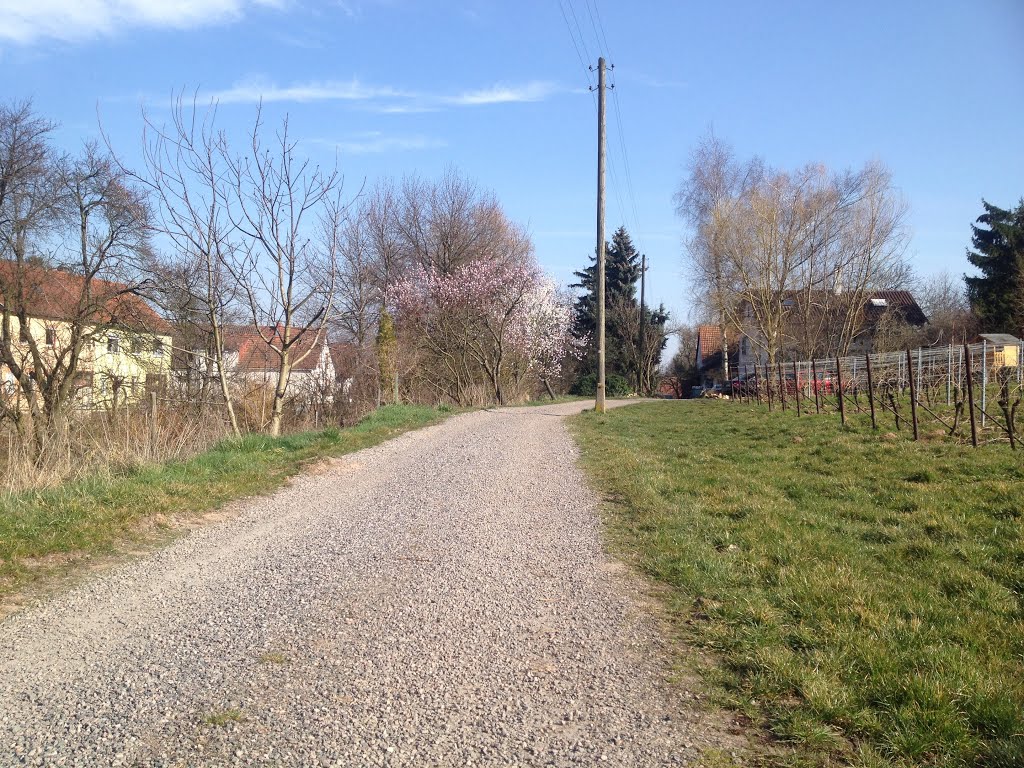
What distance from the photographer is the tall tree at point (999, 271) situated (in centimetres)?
3428

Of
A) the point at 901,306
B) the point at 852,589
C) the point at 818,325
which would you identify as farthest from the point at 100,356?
the point at 901,306

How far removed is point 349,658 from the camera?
3.83 meters

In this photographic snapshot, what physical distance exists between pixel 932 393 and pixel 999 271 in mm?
23153

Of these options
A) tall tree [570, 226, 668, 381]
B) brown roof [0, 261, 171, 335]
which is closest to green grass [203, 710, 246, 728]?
brown roof [0, 261, 171, 335]

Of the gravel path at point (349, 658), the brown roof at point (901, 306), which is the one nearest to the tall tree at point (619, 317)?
the brown roof at point (901, 306)

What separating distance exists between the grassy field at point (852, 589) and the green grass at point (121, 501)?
4250mm

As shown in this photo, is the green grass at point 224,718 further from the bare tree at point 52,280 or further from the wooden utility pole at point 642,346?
the wooden utility pole at point 642,346

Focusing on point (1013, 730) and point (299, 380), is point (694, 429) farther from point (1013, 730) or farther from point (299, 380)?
point (1013, 730)

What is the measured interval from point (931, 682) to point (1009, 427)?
8796 mm

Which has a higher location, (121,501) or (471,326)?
(471,326)

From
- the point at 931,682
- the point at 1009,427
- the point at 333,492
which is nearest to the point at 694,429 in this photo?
the point at 1009,427

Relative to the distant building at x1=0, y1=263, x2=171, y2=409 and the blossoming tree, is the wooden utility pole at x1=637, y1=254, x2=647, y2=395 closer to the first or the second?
the blossoming tree

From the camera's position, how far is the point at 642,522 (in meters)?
7.20

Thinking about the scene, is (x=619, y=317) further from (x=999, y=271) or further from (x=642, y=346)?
(x=999, y=271)
